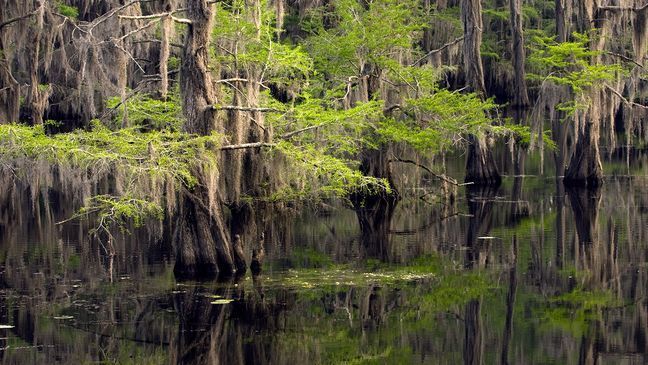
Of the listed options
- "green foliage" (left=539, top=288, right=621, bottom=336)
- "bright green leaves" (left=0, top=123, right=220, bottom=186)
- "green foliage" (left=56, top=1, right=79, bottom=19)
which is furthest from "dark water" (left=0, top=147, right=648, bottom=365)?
"green foliage" (left=56, top=1, right=79, bottom=19)

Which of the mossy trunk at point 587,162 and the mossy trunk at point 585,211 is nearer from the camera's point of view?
the mossy trunk at point 585,211

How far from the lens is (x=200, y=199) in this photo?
15.5 m

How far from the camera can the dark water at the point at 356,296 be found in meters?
11.2

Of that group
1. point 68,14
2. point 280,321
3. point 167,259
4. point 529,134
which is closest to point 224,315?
point 280,321

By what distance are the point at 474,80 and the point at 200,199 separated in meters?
14.1

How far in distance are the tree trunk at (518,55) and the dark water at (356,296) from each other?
57.9 ft

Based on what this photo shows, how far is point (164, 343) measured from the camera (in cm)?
1156

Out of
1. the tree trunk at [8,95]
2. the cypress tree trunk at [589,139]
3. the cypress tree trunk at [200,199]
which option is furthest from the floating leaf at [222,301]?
the cypress tree trunk at [589,139]

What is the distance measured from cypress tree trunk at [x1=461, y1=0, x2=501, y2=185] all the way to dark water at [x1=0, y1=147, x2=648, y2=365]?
6.33m

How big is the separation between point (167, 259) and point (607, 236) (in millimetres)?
7262

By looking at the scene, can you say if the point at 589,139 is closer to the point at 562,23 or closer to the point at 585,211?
the point at 585,211

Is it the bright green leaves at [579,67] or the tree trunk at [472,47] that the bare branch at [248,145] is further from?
the tree trunk at [472,47]

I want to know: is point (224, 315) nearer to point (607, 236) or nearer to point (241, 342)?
point (241, 342)

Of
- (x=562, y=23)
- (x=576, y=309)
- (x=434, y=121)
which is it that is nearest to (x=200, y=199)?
(x=576, y=309)
